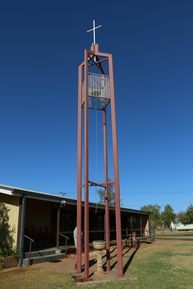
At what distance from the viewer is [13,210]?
1370 cm

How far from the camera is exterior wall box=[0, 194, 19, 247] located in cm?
1334

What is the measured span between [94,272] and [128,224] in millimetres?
17959

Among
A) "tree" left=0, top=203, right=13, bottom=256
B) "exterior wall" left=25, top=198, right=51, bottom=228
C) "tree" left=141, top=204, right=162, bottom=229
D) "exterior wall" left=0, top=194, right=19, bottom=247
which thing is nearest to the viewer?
"tree" left=0, top=203, right=13, bottom=256

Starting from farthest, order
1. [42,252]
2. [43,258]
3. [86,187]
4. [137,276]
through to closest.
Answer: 1. [42,252]
2. [43,258]
3. [86,187]
4. [137,276]

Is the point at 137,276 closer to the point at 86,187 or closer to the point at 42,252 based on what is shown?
the point at 86,187

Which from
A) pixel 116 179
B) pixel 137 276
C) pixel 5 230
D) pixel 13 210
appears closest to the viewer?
pixel 137 276

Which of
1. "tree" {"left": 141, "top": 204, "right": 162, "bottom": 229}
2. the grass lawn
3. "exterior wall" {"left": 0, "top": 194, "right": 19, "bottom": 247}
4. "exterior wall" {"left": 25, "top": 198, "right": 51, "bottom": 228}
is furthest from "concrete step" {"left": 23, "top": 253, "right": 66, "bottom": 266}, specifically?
"tree" {"left": 141, "top": 204, "right": 162, "bottom": 229}

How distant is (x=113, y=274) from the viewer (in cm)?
1045

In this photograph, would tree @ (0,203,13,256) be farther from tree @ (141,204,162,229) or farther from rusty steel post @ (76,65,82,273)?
tree @ (141,204,162,229)

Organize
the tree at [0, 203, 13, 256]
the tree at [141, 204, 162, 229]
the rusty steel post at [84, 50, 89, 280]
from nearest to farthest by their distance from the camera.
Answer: the rusty steel post at [84, 50, 89, 280] < the tree at [0, 203, 13, 256] < the tree at [141, 204, 162, 229]

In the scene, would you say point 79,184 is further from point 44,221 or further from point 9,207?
point 44,221

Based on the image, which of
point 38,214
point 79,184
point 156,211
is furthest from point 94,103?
point 156,211

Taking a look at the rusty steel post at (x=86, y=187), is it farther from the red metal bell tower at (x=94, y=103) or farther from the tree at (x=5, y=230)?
the tree at (x=5, y=230)

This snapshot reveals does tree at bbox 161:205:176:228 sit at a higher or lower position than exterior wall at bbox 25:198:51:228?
higher
